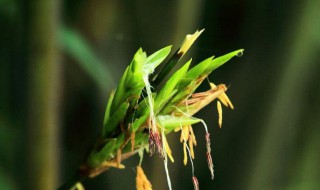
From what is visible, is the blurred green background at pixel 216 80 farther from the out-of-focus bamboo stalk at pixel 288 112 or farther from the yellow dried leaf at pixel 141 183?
the yellow dried leaf at pixel 141 183

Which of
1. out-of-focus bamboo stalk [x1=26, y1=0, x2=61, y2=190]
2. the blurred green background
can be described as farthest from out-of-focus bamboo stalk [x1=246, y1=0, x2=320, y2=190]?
out-of-focus bamboo stalk [x1=26, y1=0, x2=61, y2=190]

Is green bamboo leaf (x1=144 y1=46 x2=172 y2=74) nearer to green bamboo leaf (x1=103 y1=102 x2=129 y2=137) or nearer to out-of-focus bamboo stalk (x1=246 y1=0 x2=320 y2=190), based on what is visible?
green bamboo leaf (x1=103 y1=102 x2=129 y2=137)

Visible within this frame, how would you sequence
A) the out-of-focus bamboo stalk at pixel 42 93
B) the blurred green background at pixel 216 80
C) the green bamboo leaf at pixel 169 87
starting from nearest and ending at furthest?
the green bamboo leaf at pixel 169 87, the out-of-focus bamboo stalk at pixel 42 93, the blurred green background at pixel 216 80

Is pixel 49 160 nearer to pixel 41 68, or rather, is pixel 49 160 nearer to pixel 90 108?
pixel 41 68

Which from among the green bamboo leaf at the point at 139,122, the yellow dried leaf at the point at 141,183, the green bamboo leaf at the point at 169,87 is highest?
the green bamboo leaf at the point at 169,87

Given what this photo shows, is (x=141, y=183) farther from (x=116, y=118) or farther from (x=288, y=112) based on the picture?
(x=288, y=112)

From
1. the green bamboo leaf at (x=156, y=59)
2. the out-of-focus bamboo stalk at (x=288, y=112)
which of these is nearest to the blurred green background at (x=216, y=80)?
the out-of-focus bamboo stalk at (x=288, y=112)
